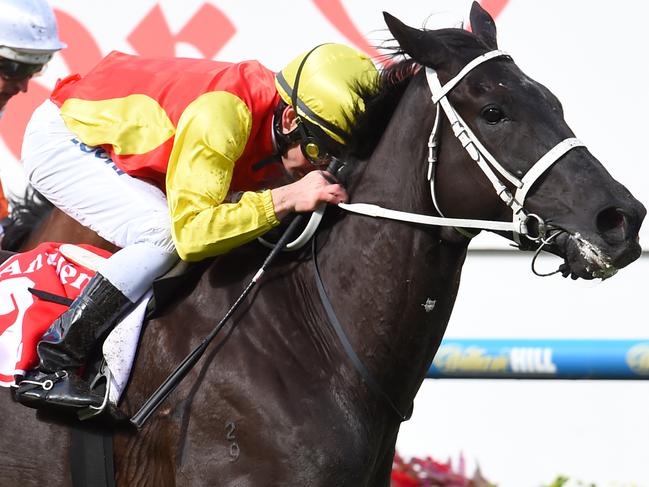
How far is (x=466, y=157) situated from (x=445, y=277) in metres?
0.37

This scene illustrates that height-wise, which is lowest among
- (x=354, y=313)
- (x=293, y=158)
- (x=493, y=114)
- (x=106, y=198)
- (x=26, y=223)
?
(x=26, y=223)

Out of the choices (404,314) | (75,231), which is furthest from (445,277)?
(75,231)

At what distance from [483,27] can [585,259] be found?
0.89 m

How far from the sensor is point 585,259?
292 centimetres

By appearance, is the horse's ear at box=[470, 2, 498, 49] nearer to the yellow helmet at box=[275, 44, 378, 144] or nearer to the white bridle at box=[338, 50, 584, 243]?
the white bridle at box=[338, 50, 584, 243]

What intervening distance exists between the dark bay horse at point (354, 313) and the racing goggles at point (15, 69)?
38.8 inches

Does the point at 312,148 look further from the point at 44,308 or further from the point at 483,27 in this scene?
the point at 44,308

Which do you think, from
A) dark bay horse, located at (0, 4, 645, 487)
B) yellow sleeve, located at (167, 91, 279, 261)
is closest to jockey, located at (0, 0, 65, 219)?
yellow sleeve, located at (167, 91, 279, 261)

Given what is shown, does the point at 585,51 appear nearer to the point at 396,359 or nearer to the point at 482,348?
the point at 482,348

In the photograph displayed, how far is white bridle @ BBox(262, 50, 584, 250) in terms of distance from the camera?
3.01 metres

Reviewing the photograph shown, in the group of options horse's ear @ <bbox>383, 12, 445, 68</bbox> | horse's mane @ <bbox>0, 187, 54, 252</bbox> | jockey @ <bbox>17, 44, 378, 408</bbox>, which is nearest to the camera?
horse's ear @ <bbox>383, 12, 445, 68</bbox>

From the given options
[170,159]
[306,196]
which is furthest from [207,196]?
Result: [306,196]

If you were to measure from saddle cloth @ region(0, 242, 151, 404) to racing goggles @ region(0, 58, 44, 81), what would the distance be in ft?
1.93

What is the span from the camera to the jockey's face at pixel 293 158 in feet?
11.9
